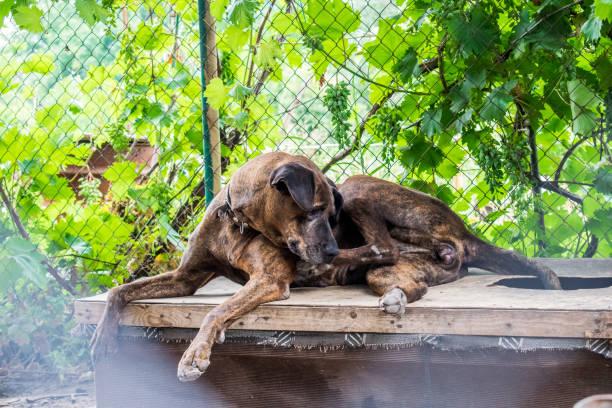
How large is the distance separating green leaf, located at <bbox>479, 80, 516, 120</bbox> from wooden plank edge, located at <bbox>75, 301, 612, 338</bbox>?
4.59 feet

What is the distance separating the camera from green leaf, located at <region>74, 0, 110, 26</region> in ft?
10.2

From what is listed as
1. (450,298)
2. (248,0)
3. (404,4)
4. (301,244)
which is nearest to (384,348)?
(450,298)

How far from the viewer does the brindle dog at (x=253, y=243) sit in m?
2.13

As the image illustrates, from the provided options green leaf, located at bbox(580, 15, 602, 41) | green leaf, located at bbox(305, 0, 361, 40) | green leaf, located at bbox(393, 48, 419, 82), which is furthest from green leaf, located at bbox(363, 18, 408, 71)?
green leaf, located at bbox(580, 15, 602, 41)

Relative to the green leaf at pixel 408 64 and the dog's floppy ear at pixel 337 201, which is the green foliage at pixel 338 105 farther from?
the dog's floppy ear at pixel 337 201

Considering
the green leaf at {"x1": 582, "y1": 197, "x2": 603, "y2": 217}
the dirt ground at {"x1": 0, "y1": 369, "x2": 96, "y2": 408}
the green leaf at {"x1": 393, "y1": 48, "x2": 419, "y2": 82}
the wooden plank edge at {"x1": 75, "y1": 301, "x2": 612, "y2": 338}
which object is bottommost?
the dirt ground at {"x1": 0, "y1": 369, "x2": 96, "y2": 408}

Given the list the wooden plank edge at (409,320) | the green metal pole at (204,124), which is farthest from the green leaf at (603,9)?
the green metal pole at (204,124)

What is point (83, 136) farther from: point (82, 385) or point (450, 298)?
point (450, 298)

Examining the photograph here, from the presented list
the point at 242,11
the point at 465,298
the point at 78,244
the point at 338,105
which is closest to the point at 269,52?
the point at 242,11

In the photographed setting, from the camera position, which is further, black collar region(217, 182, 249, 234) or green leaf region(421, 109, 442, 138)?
green leaf region(421, 109, 442, 138)

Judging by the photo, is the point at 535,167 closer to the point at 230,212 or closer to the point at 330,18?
the point at 330,18

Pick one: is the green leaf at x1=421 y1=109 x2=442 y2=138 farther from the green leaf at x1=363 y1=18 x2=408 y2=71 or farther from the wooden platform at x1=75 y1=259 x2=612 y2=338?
the wooden platform at x1=75 y1=259 x2=612 y2=338

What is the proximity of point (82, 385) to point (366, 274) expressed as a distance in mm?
2264

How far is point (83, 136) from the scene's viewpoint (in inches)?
165
